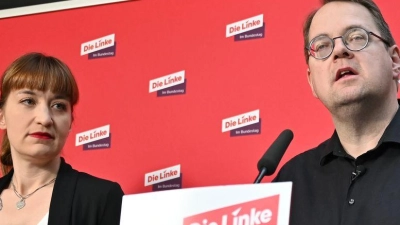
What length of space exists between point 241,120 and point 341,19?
0.59m

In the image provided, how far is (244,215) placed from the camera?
0.72 metres

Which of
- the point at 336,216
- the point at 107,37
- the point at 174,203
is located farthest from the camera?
the point at 107,37

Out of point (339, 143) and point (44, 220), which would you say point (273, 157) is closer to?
point (339, 143)

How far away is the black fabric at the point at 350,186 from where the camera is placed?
123cm

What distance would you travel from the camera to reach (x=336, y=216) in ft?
4.18

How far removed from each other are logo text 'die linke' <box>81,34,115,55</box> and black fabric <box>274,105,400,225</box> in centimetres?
100

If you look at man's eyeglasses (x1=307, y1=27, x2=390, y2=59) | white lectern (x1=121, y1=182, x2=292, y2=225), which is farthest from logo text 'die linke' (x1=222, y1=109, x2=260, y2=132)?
white lectern (x1=121, y1=182, x2=292, y2=225)

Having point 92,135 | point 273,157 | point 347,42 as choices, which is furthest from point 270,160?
point 92,135

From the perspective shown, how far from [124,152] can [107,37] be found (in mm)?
454

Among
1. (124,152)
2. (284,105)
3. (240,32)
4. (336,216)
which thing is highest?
(240,32)

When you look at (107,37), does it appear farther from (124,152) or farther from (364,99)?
(364,99)

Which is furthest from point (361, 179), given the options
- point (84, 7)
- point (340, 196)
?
point (84, 7)

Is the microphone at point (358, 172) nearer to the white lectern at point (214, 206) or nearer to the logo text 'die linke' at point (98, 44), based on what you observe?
the white lectern at point (214, 206)

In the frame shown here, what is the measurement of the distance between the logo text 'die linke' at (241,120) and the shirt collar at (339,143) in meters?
0.44
